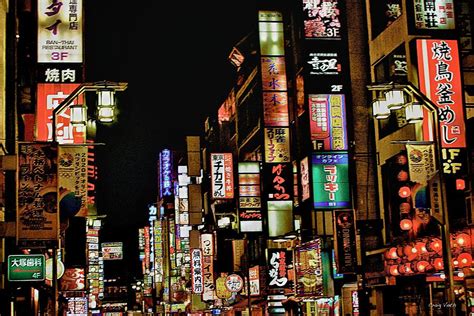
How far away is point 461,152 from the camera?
91.2ft

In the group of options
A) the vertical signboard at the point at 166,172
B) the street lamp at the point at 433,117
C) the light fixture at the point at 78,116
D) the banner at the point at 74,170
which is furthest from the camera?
the vertical signboard at the point at 166,172

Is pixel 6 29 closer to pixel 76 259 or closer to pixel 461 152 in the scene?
pixel 76 259

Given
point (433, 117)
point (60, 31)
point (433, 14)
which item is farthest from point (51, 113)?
point (433, 14)

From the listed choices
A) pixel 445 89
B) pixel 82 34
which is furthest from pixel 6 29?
pixel 445 89

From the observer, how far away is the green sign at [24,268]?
21.6m

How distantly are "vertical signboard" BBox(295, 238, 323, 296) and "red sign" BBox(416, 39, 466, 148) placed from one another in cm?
1037

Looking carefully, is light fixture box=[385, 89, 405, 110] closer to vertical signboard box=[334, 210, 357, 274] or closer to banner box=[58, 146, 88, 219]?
banner box=[58, 146, 88, 219]

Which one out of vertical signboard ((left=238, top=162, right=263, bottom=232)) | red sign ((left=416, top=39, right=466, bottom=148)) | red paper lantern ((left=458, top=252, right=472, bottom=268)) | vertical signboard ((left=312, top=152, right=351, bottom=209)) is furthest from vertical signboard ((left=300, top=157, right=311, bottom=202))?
red paper lantern ((left=458, top=252, right=472, bottom=268))

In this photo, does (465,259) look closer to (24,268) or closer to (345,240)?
(345,240)

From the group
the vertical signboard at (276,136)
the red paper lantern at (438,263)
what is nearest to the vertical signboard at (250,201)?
the vertical signboard at (276,136)

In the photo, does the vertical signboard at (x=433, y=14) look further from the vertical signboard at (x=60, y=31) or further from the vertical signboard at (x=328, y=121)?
the vertical signboard at (x=60, y=31)

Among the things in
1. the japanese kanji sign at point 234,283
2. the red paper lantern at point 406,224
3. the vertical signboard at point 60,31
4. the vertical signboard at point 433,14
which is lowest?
the japanese kanji sign at point 234,283

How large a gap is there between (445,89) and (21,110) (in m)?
15.3

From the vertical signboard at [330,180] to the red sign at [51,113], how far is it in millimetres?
14002
